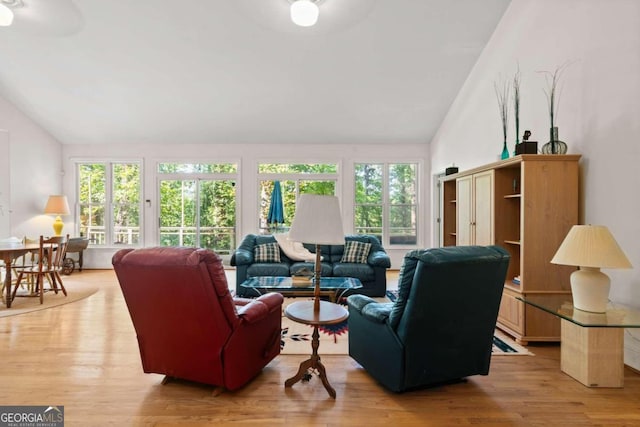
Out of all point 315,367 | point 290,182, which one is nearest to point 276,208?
point 290,182

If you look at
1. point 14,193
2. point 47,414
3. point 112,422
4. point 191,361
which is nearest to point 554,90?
point 191,361

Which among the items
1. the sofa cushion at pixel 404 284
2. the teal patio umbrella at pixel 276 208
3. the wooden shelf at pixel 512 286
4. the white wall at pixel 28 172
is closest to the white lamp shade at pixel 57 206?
the white wall at pixel 28 172

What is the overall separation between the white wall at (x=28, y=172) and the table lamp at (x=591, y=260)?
7.68 m

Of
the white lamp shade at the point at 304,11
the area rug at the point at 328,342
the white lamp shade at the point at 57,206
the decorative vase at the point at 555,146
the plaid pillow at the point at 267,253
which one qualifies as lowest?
the area rug at the point at 328,342

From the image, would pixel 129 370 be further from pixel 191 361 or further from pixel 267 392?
pixel 267 392

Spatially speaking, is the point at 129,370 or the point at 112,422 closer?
the point at 112,422

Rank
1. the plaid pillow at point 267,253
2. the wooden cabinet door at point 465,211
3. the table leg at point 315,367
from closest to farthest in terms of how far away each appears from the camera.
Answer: the table leg at point 315,367
the wooden cabinet door at point 465,211
the plaid pillow at point 267,253

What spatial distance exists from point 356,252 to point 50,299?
4139mm

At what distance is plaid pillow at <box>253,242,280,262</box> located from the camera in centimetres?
496

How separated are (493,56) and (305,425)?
4758 mm

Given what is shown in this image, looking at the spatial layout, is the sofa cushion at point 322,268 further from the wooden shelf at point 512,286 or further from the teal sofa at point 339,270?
the wooden shelf at point 512,286

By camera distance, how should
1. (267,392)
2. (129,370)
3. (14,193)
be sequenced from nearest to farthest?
(267,392) → (129,370) → (14,193)

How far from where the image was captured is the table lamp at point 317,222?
82.3 inches

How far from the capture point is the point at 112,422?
6.47 feet
